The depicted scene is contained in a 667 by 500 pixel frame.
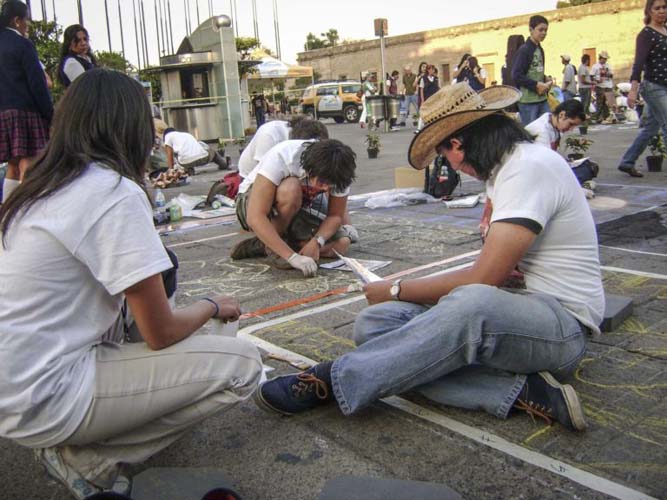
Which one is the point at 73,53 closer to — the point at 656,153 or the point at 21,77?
the point at 21,77

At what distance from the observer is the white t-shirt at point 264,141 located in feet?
18.8

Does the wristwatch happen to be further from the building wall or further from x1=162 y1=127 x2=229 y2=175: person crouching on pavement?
the building wall

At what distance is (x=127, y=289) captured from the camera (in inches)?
71.6

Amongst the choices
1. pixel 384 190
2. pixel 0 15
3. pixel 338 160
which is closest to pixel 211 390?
pixel 338 160

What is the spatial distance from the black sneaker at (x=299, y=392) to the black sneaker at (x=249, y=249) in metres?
2.50

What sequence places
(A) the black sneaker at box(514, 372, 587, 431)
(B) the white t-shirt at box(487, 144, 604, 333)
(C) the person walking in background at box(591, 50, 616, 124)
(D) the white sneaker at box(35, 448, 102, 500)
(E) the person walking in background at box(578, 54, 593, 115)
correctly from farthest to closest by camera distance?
(C) the person walking in background at box(591, 50, 616, 124) < (E) the person walking in background at box(578, 54, 593, 115) < (B) the white t-shirt at box(487, 144, 604, 333) < (A) the black sneaker at box(514, 372, 587, 431) < (D) the white sneaker at box(35, 448, 102, 500)

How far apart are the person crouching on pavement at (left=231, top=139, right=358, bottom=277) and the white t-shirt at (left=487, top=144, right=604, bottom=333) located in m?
1.60

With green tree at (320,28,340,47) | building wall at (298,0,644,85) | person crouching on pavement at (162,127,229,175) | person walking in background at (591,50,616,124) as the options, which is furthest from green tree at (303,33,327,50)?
person crouching on pavement at (162,127,229,175)

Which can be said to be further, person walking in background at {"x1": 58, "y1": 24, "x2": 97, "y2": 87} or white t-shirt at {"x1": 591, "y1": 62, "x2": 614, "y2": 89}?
white t-shirt at {"x1": 591, "y1": 62, "x2": 614, "y2": 89}

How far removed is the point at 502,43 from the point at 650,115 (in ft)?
95.7

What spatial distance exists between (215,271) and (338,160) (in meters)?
1.35

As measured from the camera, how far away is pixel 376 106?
18.5m

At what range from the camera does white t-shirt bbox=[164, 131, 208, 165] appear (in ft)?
34.0

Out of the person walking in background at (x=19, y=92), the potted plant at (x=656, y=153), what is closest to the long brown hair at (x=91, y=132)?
the person walking in background at (x=19, y=92)
